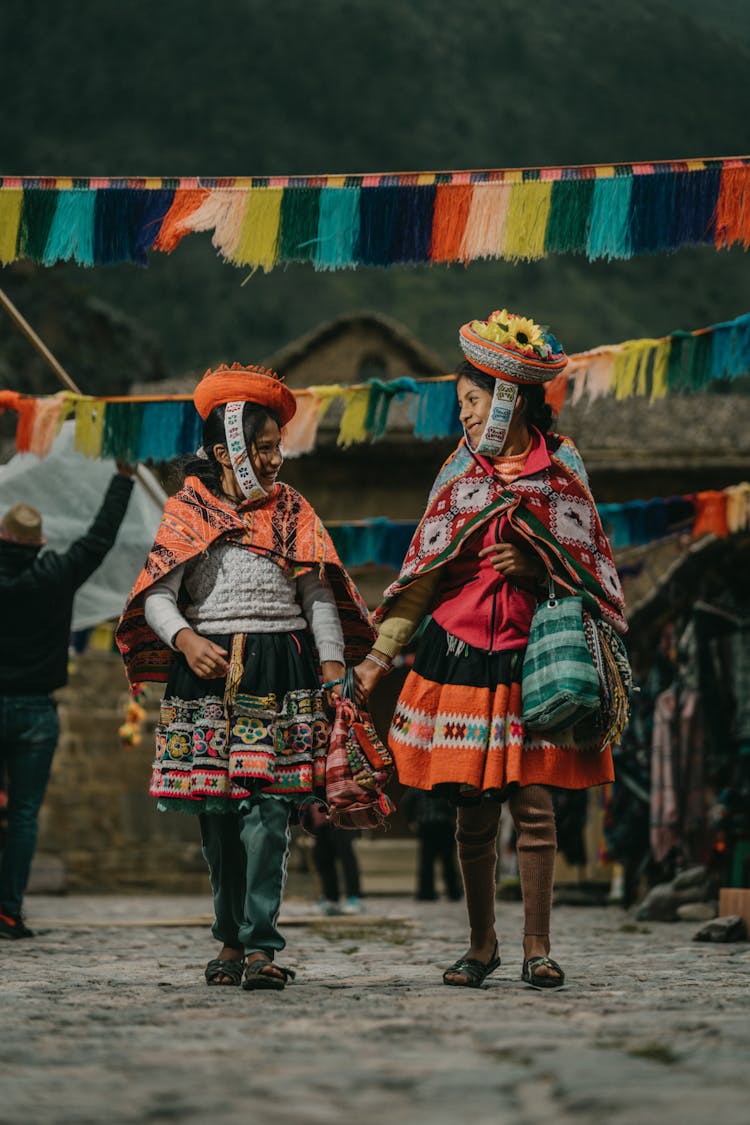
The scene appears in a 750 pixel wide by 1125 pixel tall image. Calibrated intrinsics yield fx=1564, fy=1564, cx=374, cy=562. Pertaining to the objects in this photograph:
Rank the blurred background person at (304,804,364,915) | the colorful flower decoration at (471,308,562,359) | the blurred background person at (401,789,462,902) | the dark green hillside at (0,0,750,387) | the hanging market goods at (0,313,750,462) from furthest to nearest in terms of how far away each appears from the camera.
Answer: the dark green hillside at (0,0,750,387) → the blurred background person at (401,789,462,902) → the blurred background person at (304,804,364,915) → the hanging market goods at (0,313,750,462) → the colorful flower decoration at (471,308,562,359)

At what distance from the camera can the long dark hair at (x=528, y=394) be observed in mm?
4766

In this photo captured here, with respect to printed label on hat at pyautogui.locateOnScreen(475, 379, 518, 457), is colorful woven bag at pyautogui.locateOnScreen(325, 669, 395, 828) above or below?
below

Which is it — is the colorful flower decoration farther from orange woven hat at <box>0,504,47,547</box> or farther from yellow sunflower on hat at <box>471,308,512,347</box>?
orange woven hat at <box>0,504,47,547</box>

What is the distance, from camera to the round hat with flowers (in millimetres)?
4727

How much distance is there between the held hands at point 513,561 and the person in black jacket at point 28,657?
10.2ft

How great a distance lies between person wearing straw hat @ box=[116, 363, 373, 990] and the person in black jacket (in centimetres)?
229

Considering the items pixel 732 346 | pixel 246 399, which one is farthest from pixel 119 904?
pixel 246 399

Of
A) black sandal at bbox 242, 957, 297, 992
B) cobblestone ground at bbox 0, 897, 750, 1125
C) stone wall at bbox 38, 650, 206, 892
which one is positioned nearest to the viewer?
cobblestone ground at bbox 0, 897, 750, 1125

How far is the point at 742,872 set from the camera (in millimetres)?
8352

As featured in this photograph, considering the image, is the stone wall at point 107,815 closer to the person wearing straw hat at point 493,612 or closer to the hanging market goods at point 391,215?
the hanging market goods at point 391,215

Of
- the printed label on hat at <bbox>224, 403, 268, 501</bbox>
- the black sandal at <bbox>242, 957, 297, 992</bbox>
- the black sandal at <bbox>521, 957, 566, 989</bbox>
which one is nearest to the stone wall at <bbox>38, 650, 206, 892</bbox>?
the printed label on hat at <bbox>224, 403, 268, 501</bbox>

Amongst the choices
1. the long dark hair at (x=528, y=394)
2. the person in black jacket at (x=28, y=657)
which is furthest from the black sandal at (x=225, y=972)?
the person in black jacket at (x=28, y=657)

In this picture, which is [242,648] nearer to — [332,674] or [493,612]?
[332,674]

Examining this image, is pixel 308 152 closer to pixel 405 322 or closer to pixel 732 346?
pixel 405 322
